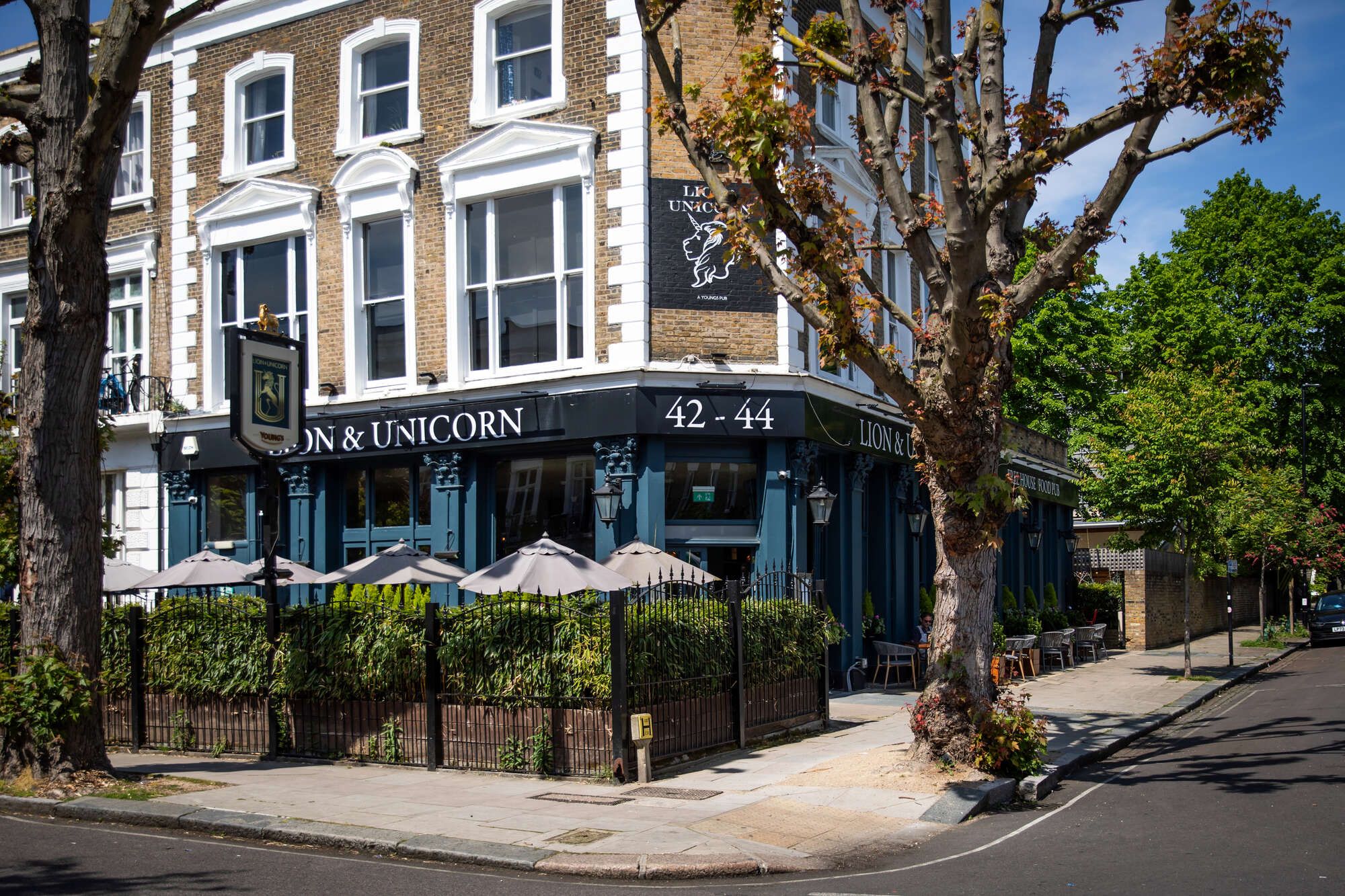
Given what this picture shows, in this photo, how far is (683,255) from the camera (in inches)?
719

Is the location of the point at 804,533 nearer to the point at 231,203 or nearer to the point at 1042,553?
the point at 231,203

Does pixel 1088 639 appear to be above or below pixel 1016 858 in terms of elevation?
below

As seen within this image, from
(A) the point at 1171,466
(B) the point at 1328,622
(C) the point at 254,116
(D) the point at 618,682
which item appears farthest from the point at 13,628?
(B) the point at 1328,622

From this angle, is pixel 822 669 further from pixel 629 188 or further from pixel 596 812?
pixel 629 188

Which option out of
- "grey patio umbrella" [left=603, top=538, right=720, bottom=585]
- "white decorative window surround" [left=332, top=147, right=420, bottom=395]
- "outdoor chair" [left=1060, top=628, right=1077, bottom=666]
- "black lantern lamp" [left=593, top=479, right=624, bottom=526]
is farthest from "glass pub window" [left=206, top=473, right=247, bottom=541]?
"outdoor chair" [left=1060, top=628, right=1077, bottom=666]

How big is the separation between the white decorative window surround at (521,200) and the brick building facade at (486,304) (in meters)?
0.04

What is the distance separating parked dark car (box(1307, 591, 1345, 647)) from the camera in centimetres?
3594

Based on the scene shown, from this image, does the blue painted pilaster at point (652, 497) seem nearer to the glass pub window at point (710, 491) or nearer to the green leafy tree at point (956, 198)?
the glass pub window at point (710, 491)

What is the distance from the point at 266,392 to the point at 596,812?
22.2 feet

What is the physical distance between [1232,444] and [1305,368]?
19705mm

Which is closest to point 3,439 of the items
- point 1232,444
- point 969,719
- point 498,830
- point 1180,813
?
point 498,830

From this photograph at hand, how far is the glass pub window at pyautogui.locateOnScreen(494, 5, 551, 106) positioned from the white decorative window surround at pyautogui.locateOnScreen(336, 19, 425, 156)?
1.80 meters

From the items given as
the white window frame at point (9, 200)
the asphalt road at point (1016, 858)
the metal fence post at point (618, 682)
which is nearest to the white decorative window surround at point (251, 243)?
the white window frame at point (9, 200)

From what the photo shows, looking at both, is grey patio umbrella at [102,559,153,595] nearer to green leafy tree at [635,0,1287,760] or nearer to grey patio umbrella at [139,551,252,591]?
grey patio umbrella at [139,551,252,591]
